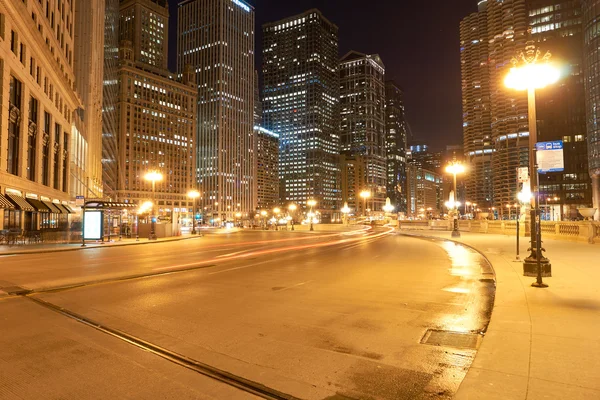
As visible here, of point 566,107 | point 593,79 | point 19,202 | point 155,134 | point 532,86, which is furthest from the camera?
point 155,134

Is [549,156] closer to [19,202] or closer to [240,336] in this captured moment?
[240,336]

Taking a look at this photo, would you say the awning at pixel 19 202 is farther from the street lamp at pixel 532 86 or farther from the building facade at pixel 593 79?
the building facade at pixel 593 79

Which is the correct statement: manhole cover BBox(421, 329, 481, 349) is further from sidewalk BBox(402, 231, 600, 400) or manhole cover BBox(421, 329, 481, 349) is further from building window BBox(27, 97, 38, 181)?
building window BBox(27, 97, 38, 181)

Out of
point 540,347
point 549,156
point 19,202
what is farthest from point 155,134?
point 540,347

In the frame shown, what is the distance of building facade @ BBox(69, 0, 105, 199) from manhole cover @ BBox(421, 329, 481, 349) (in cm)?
5864

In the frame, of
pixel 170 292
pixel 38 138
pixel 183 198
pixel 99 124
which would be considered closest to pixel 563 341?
pixel 170 292

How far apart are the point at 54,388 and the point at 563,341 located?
6.82 metres

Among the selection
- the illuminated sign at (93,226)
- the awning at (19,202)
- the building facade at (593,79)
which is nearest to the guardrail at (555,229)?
the illuminated sign at (93,226)

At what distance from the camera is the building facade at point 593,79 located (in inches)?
3787

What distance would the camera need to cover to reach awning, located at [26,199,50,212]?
35.4 meters

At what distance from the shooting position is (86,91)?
6512 cm

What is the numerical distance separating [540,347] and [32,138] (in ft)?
150

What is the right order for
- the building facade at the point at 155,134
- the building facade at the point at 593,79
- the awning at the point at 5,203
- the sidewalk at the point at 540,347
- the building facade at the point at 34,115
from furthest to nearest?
the building facade at the point at 155,134 → the building facade at the point at 593,79 → the building facade at the point at 34,115 → the awning at the point at 5,203 → the sidewalk at the point at 540,347

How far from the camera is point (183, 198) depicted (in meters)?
187
